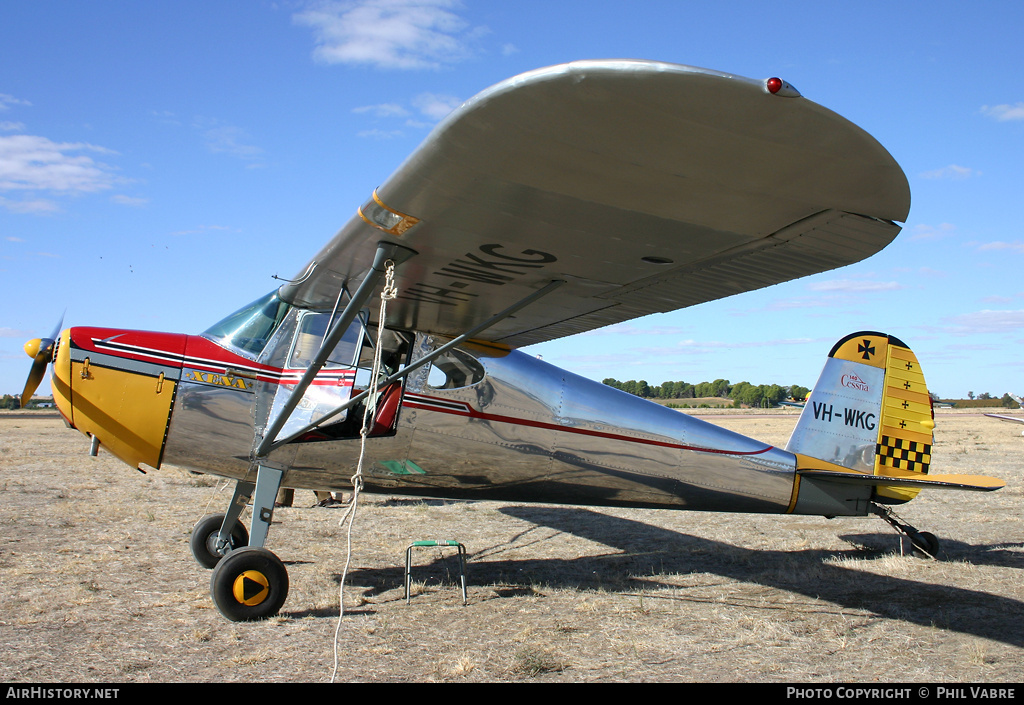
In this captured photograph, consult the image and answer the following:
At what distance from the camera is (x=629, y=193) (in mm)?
2848

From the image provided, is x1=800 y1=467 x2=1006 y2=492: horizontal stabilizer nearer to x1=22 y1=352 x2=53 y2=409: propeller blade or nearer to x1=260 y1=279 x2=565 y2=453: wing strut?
x1=260 y1=279 x2=565 y2=453: wing strut

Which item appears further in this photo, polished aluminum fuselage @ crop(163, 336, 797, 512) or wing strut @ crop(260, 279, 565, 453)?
polished aluminum fuselage @ crop(163, 336, 797, 512)

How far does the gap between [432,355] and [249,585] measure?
2.11m

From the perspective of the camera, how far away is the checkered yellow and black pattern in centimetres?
704

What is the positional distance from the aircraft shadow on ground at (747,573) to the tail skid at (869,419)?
3.03 ft

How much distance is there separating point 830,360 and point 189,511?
867 centimetres

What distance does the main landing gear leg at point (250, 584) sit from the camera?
457 centimetres

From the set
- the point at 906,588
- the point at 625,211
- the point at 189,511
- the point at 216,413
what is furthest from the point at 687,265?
the point at 189,511

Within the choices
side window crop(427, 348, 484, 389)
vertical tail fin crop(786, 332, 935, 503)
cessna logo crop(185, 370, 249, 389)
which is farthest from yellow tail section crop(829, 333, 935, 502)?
cessna logo crop(185, 370, 249, 389)

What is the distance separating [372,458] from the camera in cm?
544

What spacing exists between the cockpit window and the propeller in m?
1.13

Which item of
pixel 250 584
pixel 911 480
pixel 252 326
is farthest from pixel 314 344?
pixel 911 480
